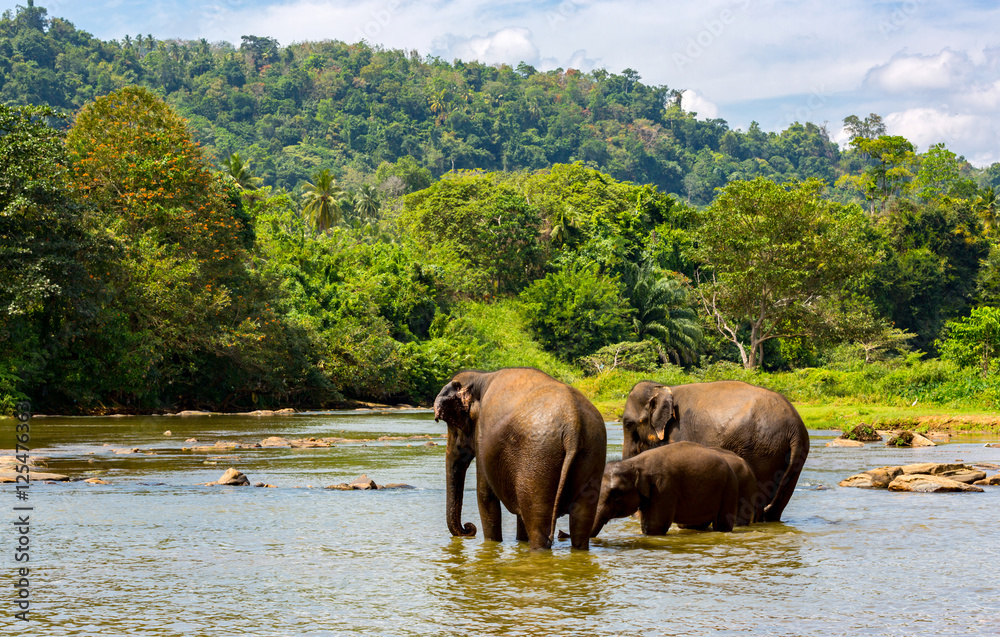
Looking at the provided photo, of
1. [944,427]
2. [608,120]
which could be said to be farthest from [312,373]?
[608,120]

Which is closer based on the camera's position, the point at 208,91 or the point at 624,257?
the point at 624,257

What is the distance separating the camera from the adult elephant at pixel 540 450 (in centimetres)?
719

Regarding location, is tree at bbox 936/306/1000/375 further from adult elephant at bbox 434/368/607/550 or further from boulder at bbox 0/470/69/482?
boulder at bbox 0/470/69/482

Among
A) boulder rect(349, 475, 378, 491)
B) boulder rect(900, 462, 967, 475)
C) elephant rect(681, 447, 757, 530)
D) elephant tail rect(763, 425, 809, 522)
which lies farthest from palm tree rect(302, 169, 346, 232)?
elephant rect(681, 447, 757, 530)

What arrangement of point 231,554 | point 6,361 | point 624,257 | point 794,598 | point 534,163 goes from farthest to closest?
point 534,163, point 624,257, point 6,361, point 231,554, point 794,598

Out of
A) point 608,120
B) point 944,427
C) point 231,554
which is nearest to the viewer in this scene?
point 231,554

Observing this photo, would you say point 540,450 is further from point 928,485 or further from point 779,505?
point 928,485

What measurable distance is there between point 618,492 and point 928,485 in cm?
546

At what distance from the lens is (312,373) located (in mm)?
38812

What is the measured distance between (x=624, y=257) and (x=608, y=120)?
131546mm

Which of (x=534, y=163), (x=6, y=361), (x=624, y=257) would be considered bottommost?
(x=6, y=361)

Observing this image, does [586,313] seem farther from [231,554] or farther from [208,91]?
[208,91]

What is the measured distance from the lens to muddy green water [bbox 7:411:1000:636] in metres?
5.44

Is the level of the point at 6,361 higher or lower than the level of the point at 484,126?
lower
